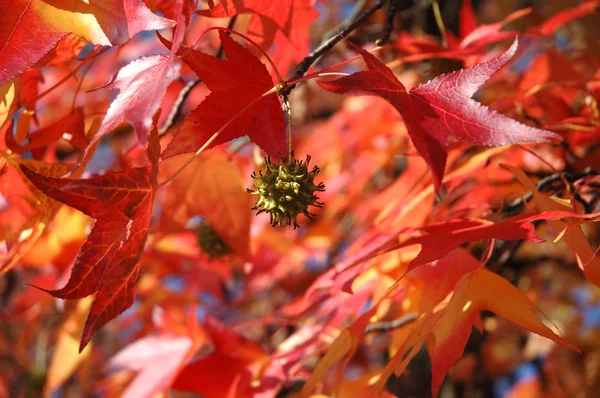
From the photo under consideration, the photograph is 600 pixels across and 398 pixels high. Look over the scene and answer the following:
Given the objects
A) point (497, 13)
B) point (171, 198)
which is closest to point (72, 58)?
point (171, 198)

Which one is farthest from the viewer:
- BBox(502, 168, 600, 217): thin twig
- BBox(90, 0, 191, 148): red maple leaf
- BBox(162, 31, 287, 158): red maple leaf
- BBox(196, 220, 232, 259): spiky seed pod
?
BBox(196, 220, 232, 259): spiky seed pod

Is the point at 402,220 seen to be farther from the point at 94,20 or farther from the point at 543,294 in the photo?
the point at 543,294

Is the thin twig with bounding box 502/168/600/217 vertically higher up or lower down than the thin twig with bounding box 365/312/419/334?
higher up

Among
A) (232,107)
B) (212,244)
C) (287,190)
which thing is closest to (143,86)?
(232,107)

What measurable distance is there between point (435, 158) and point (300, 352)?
1.63 ft

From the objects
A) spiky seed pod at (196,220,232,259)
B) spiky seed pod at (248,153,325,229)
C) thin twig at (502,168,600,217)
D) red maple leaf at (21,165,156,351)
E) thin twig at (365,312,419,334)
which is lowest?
thin twig at (365,312,419,334)

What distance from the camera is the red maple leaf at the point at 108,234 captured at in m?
0.58

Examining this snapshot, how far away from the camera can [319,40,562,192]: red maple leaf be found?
1.97 ft

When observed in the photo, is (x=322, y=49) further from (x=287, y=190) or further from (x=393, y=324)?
(x=393, y=324)

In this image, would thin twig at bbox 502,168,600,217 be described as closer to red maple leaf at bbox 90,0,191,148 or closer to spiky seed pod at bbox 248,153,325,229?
spiky seed pod at bbox 248,153,325,229

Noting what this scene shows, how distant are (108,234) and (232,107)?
188 mm

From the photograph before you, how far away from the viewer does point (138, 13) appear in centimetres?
60

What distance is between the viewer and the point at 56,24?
627 millimetres

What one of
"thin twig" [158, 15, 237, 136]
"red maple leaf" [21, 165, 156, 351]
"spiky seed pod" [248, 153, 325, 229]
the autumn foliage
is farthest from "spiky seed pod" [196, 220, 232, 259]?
"red maple leaf" [21, 165, 156, 351]
